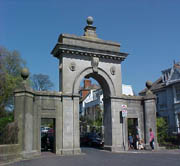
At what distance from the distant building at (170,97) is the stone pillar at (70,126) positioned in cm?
1745

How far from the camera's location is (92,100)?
172ft

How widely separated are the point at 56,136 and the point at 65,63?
5.08 metres

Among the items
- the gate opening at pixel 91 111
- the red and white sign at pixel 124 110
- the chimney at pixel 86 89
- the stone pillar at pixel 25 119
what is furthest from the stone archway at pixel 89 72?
the chimney at pixel 86 89

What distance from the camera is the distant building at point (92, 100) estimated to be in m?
45.5

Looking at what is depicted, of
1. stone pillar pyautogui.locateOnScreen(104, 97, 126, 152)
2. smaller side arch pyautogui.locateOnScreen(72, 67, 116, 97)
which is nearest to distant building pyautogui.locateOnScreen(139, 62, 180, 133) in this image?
stone pillar pyautogui.locateOnScreen(104, 97, 126, 152)

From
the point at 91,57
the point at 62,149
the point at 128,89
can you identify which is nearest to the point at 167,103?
the point at 128,89

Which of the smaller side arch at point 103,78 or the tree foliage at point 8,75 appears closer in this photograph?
the smaller side arch at point 103,78

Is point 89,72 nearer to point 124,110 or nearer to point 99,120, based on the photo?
point 124,110

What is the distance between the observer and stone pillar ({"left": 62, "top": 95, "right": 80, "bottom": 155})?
1617 centimetres

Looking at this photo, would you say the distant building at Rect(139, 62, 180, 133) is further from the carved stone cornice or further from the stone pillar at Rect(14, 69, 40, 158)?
the stone pillar at Rect(14, 69, 40, 158)

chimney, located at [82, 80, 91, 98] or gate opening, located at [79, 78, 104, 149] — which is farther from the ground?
chimney, located at [82, 80, 91, 98]

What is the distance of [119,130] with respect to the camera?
18219mm

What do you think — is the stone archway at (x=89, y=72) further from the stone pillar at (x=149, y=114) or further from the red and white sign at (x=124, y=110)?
the stone pillar at (x=149, y=114)

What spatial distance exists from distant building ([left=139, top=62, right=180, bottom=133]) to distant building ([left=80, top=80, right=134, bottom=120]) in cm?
1164
